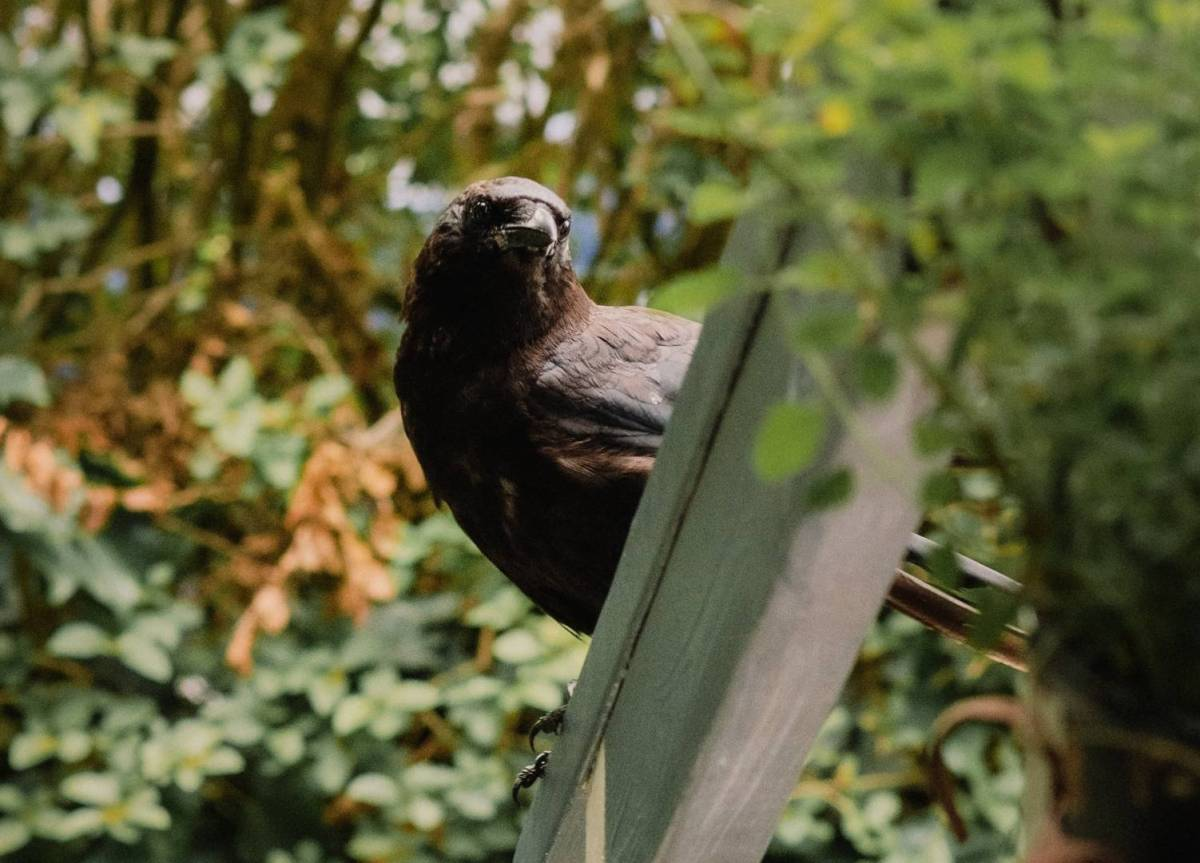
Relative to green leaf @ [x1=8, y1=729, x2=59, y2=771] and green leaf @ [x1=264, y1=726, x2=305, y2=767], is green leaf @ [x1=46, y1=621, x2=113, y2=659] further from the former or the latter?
green leaf @ [x1=264, y1=726, x2=305, y2=767]

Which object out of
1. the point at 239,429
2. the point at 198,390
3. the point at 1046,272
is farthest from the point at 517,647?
the point at 1046,272

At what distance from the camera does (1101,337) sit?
457 millimetres

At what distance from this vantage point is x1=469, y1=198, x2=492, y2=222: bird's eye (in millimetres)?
1645

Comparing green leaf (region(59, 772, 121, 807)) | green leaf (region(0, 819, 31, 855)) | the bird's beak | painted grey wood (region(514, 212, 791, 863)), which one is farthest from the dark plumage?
green leaf (region(0, 819, 31, 855))

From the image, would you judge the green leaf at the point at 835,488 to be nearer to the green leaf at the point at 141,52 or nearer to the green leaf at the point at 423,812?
the green leaf at the point at 423,812

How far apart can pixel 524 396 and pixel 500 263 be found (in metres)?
0.16

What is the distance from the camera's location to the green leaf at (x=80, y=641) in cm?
240

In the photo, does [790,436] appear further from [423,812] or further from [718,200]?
[423,812]

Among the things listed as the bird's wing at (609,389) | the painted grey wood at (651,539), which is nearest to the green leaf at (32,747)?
the bird's wing at (609,389)

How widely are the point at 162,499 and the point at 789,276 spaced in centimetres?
221

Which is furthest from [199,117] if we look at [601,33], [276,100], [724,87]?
[724,87]

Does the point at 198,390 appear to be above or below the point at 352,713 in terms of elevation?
above

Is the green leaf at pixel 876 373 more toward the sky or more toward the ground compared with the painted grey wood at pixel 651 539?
more toward the sky

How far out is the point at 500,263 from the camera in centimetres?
164
